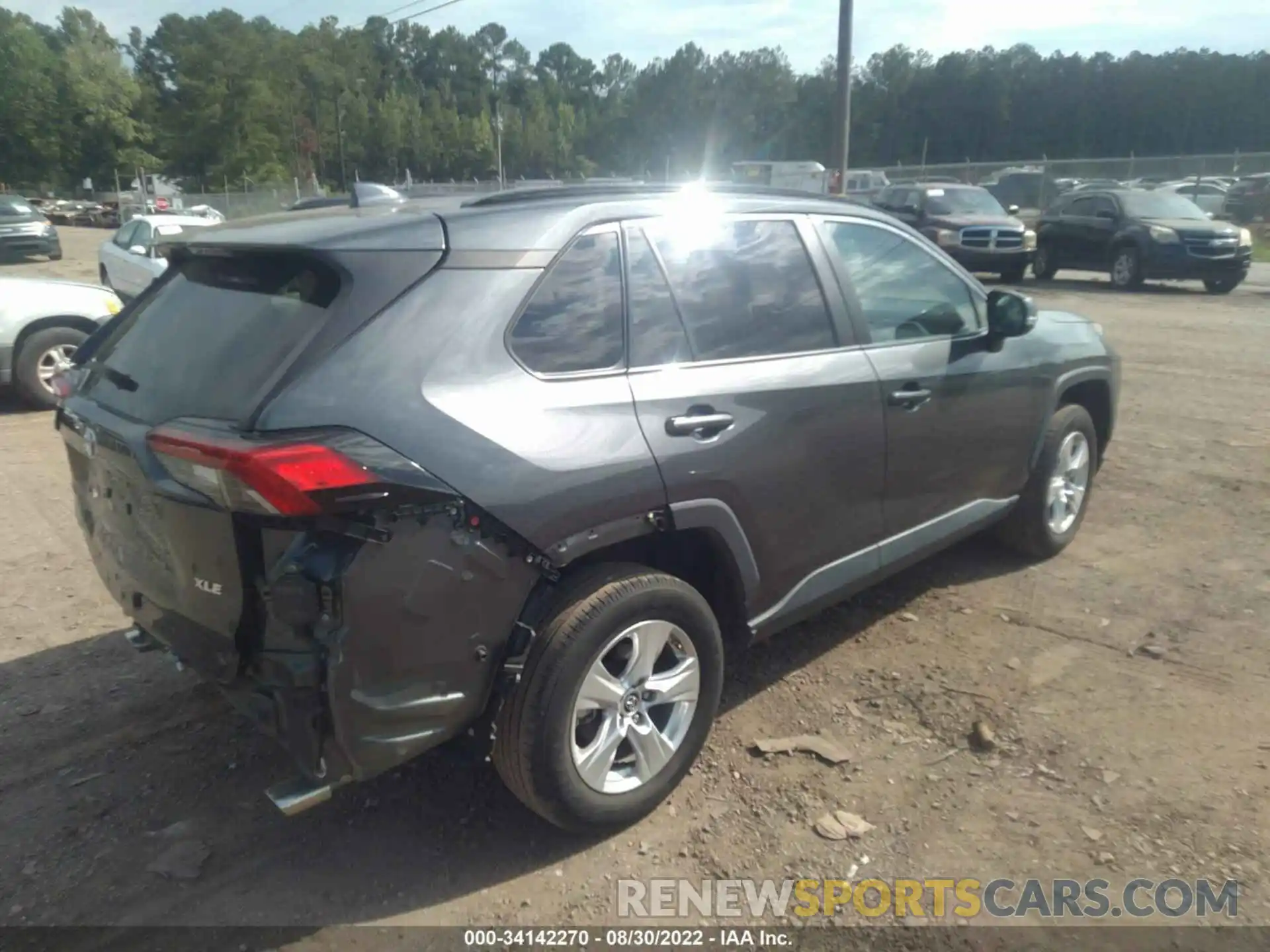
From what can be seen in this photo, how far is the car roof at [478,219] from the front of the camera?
274cm

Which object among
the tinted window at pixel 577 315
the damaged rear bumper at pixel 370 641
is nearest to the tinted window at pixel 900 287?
the tinted window at pixel 577 315

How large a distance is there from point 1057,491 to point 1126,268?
14.7m

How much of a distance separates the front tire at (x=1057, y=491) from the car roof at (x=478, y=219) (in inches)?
83.6

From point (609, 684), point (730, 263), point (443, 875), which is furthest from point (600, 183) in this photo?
point (443, 875)

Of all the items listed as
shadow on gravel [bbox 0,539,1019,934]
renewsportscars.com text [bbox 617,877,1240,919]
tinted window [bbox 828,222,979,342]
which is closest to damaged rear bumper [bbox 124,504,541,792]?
shadow on gravel [bbox 0,539,1019,934]

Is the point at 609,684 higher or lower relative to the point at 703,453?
lower

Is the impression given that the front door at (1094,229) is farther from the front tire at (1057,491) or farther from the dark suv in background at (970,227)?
the front tire at (1057,491)

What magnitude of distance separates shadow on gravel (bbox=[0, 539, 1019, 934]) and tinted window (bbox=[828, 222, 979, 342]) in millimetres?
1479

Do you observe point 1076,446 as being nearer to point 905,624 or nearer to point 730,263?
point 905,624

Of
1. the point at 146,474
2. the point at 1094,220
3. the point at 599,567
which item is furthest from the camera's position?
the point at 1094,220

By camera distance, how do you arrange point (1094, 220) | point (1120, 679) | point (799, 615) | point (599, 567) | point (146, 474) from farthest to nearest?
1. point (1094, 220)
2. point (1120, 679)
3. point (799, 615)
4. point (599, 567)
5. point (146, 474)

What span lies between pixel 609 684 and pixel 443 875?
73 cm

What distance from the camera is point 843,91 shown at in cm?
2005

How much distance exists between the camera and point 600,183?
12.2 ft
